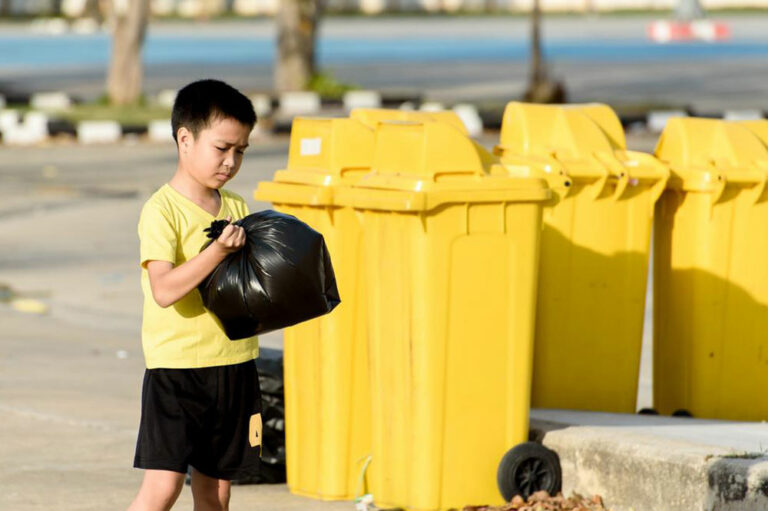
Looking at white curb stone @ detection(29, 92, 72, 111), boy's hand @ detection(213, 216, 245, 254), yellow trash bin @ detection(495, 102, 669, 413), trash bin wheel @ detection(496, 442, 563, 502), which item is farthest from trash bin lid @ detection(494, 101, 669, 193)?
white curb stone @ detection(29, 92, 72, 111)

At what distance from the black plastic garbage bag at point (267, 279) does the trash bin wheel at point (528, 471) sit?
4.01 ft

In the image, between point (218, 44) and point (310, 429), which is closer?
point (310, 429)

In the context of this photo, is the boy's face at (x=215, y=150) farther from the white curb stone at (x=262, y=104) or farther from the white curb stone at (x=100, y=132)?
the white curb stone at (x=262, y=104)

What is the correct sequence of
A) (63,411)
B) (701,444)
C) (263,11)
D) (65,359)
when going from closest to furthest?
(701,444), (63,411), (65,359), (263,11)

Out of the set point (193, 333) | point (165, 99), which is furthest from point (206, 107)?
point (165, 99)

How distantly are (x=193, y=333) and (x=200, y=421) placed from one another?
22 cm

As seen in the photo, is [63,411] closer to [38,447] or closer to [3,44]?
[38,447]

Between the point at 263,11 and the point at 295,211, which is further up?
the point at 263,11

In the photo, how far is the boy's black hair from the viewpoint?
4059mm

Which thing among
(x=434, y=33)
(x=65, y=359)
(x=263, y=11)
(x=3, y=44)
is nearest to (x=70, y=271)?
(x=65, y=359)

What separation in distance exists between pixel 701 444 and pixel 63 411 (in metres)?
2.89

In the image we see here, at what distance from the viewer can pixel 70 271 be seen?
1099 cm

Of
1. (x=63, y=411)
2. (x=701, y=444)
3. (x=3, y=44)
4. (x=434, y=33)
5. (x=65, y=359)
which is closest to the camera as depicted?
(x=701, y=444)

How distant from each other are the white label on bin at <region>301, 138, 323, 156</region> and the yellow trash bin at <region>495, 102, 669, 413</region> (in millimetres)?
782
